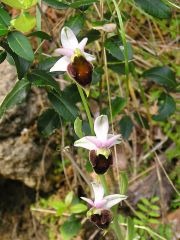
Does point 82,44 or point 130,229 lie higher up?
point 82,44

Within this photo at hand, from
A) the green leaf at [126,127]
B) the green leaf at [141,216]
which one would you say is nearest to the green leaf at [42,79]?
the green leaf at [126,127]

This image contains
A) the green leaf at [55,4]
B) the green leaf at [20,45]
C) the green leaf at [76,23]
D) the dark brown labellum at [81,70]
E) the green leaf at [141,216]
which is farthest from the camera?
the green leaf at [141,216]

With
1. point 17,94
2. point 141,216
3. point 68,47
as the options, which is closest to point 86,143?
point 68,47

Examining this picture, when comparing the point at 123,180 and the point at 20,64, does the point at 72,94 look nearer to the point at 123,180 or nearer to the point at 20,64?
the point at 20,64

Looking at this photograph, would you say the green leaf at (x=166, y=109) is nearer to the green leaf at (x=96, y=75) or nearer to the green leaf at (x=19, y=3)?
the green leaf at (x=96, y=75)

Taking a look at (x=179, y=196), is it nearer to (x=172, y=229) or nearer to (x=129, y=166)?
(x=172, y=229)

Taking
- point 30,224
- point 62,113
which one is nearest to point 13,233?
point 30,224
